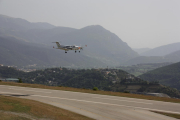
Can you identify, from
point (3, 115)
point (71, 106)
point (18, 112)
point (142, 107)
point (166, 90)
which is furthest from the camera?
point (166, 90)

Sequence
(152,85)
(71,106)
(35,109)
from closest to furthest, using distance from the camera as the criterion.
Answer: (35,109) → (71,106) → (152,85)

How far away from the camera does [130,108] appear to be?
35625mm

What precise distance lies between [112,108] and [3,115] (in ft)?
59.1

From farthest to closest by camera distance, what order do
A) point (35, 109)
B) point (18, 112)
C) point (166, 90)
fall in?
point (166, 90)
point (35, 109)
point (18, 112)

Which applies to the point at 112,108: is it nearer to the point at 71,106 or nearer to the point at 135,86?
the point at 71,106

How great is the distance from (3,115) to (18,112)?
257 cm

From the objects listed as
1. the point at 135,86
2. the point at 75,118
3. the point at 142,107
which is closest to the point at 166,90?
the point at 135,86

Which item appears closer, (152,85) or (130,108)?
(130,108)

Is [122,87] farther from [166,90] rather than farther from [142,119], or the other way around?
[142,119]

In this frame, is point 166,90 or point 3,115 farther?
point 166,90

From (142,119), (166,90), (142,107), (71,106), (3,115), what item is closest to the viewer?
(3,115)

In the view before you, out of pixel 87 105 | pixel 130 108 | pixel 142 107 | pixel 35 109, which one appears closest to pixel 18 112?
pixel 35 109

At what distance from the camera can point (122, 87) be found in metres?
180

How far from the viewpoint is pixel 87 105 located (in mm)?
36125
